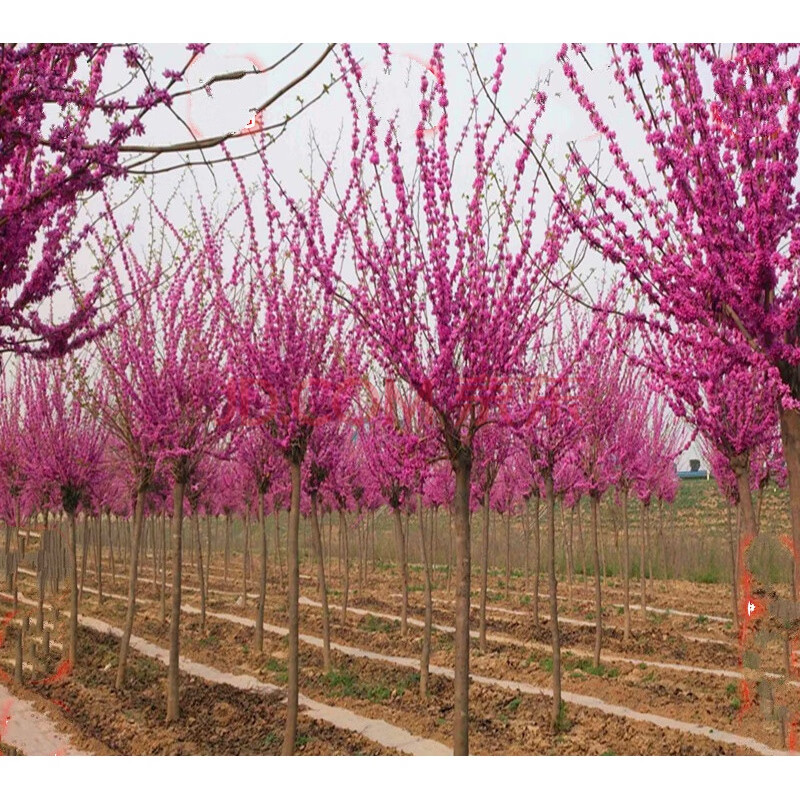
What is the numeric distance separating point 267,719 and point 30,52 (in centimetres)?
477

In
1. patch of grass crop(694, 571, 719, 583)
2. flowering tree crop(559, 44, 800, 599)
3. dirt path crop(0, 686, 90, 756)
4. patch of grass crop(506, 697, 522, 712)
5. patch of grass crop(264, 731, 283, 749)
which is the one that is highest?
flowering tree crop(559, 44, 800, 599)

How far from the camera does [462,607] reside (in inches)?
170

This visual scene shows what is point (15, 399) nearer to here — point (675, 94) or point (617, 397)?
point (617, 397)

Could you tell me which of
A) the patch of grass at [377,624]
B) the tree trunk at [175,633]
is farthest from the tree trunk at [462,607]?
the patch of grass at [377,624]

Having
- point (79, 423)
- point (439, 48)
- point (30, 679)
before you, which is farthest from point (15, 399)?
point (439, 48)

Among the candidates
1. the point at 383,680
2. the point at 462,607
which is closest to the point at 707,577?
the point at 383,680

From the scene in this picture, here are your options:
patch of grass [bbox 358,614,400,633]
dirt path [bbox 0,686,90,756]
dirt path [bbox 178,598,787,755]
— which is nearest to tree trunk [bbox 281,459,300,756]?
dirt path [bbox 0,686,90,756]

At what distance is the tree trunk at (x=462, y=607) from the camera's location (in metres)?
4.32

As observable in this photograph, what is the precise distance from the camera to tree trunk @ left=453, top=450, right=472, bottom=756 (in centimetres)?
432

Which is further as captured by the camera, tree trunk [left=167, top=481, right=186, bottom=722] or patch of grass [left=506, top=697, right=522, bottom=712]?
patch of grass [left=506, top=697, right=522, bottom=712]

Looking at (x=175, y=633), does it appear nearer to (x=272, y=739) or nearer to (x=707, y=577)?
(x=272, y=739)

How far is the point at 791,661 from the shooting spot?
5109 millimetres

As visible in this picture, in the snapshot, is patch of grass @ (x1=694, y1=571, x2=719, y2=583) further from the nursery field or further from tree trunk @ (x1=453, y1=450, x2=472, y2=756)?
tree trunk @ (x1=453, y1=450, x2=472, y2=756)

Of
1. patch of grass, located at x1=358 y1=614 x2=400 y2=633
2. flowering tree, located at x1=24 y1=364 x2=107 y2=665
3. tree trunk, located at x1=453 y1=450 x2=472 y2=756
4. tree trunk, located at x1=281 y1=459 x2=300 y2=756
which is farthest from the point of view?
patch of grass, located at x1=358 y1=614 x2=400 y2=633
